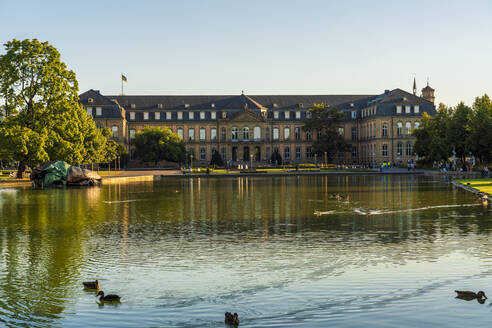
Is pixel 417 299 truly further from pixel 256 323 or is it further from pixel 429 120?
pixel 429 120

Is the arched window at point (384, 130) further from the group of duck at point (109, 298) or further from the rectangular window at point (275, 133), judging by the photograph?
the group of duck at point (109, 298)

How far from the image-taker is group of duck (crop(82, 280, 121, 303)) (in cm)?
1015

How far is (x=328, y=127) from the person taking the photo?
122 m

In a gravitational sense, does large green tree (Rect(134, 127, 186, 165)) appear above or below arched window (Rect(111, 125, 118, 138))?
below

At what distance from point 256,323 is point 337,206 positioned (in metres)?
18.9

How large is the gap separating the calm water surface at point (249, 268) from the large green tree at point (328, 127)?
97447mm

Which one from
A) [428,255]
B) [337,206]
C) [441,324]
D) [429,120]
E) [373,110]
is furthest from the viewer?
[373,110]

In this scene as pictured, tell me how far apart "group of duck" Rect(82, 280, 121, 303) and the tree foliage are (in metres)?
58.9

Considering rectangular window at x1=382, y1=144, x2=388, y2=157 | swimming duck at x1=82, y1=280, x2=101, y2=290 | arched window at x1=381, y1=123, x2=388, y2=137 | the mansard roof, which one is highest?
the mansard roof

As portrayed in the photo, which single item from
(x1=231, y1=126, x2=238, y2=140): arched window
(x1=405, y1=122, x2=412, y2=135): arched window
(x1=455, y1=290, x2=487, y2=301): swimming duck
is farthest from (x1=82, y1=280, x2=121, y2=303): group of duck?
(x1=231, y1=126, x2=238, y2=140): arched window

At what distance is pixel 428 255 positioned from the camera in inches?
558

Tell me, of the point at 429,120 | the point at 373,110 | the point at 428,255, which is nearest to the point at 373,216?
the point at 428,255

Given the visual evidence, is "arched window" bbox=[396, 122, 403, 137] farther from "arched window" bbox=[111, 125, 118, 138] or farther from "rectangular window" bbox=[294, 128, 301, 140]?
"arched window" bbox=[111, 125, 118, 138]

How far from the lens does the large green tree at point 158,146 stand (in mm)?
108850
